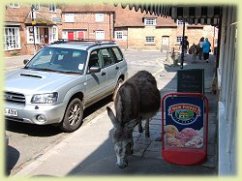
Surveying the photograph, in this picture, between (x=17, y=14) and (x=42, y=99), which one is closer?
(x=42, y=99)

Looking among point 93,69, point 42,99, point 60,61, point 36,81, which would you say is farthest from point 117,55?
point 42,99

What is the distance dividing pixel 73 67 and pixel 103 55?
5.18 feet

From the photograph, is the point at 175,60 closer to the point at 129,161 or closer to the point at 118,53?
the point at 118,53

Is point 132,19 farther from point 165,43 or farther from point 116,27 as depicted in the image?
point 165,43

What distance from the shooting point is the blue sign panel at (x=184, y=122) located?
5961mm

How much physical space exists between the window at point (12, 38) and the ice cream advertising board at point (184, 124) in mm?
28491

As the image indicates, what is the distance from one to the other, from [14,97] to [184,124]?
3625 mm

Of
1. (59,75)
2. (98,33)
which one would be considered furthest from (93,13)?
(59,75)

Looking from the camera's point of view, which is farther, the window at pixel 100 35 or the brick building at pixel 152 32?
the window at pixel 100 35

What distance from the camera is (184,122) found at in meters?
6.04

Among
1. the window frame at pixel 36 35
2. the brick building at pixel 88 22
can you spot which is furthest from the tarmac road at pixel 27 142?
the brick building at pixel 88 22

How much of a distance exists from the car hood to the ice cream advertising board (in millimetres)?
2597

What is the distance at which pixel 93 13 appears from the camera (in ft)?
164

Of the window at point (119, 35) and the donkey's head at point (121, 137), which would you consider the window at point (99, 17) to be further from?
the donkey's head at point (121, 137)
